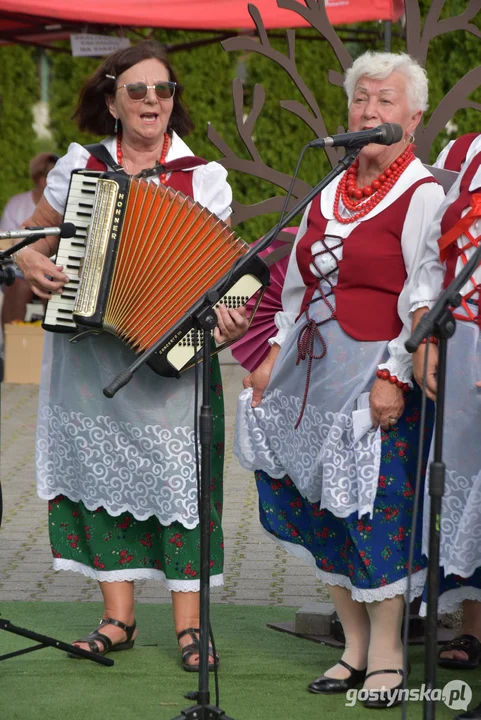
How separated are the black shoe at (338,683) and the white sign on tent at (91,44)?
745 cm

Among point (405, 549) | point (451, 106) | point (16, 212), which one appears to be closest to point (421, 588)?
point (405, 549)

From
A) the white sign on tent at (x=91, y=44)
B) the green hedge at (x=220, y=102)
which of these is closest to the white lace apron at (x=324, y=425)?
the white sign on tent at (x=91, y=44)

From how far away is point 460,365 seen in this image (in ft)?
11.5

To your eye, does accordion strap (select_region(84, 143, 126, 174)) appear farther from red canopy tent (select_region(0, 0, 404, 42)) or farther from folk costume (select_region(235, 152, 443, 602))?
red canopy tent (select_region(0, 0, 404, 42))

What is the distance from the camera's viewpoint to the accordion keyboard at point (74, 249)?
157 inches

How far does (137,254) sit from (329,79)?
48.7 inches

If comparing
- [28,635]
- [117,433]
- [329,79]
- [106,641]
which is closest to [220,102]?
[329,79]

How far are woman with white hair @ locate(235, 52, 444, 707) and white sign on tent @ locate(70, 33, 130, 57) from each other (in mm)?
6836

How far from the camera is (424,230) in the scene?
12.0 ft

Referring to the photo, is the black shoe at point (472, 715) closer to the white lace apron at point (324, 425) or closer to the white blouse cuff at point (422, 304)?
the white lace apron at point (324, 425)

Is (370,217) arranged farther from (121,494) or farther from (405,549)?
(121,494)

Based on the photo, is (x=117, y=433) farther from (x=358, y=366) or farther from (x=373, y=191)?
(x=373, y=191)

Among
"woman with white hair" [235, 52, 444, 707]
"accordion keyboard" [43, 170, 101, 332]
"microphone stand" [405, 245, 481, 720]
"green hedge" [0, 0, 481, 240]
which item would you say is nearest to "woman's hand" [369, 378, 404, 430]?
"woman with white hair" [235, 52, 444, 707]

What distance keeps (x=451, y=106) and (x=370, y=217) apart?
980mm
